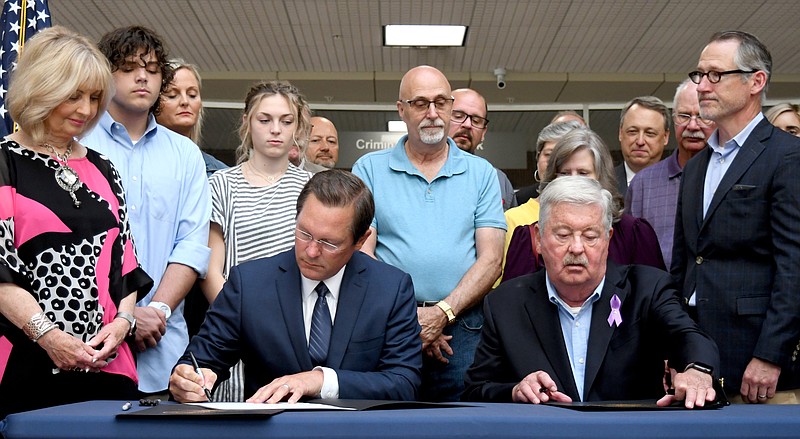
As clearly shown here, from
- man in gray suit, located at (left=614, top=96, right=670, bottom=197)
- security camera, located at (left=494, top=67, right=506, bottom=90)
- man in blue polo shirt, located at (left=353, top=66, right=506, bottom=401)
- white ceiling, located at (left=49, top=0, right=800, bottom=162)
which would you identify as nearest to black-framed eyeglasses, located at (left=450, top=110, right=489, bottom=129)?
man in gray suit, located at (left=614, top=96, right=670, bottom=197)

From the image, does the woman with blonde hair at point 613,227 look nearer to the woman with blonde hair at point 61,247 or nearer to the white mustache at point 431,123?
the white mustache at point 431,123

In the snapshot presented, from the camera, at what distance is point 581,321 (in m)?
2.38

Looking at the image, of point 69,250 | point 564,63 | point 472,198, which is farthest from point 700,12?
point 69,250

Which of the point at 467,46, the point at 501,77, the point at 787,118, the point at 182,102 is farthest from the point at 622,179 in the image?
the point at 501,77

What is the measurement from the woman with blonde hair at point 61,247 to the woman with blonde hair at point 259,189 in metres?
0.57

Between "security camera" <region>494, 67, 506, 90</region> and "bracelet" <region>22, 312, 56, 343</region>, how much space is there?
7389mm

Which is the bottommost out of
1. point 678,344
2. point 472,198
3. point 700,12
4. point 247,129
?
point 678,344

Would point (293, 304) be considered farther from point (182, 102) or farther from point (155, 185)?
point (182, 102)

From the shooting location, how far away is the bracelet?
2.21m

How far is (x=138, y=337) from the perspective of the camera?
2.67 m

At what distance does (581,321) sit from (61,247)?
140cm

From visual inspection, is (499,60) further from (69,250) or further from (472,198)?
(69,250)

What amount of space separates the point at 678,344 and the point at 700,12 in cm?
594

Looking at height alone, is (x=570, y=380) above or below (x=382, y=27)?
below
